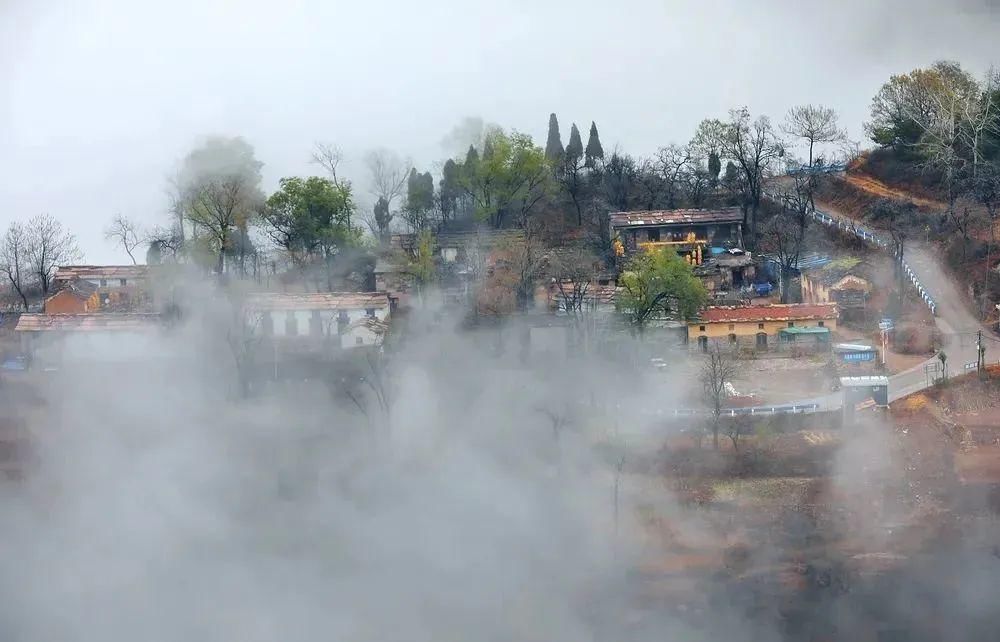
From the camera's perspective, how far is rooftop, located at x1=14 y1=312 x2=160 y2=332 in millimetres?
14484

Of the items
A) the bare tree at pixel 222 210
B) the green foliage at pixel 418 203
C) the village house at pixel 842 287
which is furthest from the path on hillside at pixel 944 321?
the bare tree at pixel 222 210

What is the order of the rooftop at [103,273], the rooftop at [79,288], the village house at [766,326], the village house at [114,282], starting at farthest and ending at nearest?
1. the rooftop at [103,273]
2. the village house at [114,282]
3. the rooftop at [79,288]
4. the village house at [766,326]

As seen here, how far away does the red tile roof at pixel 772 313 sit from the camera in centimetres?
1365

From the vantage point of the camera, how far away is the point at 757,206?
57.1ft

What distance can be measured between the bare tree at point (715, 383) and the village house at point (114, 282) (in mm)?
7267

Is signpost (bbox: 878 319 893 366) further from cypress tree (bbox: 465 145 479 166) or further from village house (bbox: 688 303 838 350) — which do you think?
cypress tree (bbox: 465 145 479 166)

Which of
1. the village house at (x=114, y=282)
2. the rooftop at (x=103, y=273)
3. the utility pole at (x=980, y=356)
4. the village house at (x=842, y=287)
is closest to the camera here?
the utility pole at (x=980, y=356)

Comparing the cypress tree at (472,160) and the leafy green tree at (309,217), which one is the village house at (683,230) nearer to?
the cypress tree at (472,160)

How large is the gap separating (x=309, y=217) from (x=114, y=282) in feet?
8.42

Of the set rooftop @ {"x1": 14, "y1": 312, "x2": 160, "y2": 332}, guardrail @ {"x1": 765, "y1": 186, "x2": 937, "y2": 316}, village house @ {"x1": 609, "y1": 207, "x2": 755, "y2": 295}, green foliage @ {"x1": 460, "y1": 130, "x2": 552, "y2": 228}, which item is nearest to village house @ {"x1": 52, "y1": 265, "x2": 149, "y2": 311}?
rooftop @ {"x1": 14, "y1": 312, "x2": 160, "y2": 332}

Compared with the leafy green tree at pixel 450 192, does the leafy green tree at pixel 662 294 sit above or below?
below

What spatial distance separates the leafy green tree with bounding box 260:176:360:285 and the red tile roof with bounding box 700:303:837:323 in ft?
16.6

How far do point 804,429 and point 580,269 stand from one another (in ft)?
13.3

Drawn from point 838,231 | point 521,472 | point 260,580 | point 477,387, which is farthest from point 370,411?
point 838,231
